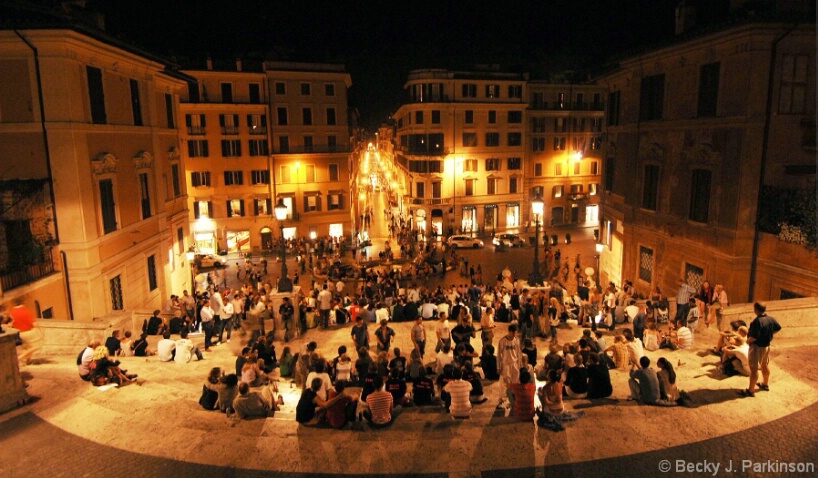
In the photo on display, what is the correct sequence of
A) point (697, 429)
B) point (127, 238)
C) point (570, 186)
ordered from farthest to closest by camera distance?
1. point (570, 186)
2. point (127, 238)
3. point (697, 429)

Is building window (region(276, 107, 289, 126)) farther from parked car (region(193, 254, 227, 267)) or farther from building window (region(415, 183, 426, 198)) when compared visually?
building window (region(415, 183, 426, 198))

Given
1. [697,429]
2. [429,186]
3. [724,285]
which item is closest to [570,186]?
[429,186]

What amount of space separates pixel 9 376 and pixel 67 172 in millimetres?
8858

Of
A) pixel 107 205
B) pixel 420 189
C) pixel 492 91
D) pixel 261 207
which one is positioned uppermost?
pixel 492 91

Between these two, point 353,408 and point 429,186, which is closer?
point 353,408

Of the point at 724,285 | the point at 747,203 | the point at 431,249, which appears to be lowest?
the point at 431,249

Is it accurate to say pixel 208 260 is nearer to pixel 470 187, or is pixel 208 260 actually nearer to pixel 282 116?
pixel 282 116

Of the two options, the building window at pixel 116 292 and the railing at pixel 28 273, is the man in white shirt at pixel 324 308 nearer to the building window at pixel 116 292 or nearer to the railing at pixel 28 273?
the building window at pixel 116 292

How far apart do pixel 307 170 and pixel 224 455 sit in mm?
39230

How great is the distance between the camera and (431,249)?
143ft

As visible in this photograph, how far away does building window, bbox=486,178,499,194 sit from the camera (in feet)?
177

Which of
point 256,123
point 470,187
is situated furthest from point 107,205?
point 470,187

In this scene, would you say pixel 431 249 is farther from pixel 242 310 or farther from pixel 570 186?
pixel 242 310

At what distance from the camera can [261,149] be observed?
149 feet
